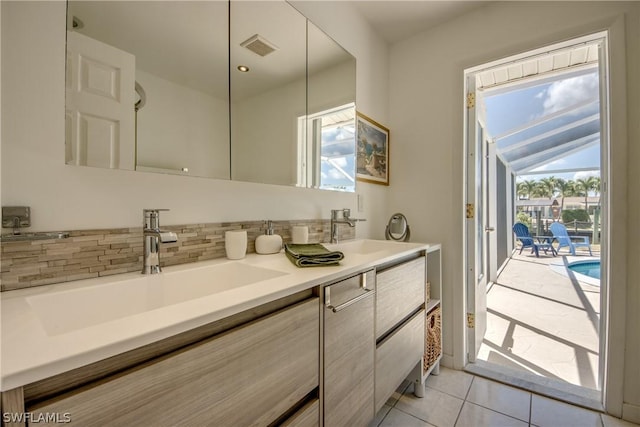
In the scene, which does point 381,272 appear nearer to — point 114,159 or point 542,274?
Result: point 114,159

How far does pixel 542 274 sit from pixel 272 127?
13.1 ft

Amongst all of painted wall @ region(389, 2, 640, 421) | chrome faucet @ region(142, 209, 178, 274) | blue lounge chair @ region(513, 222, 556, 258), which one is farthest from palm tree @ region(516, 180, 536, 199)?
chrome faucet @ region(142, 209, 178, 274)

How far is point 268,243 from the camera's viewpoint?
1.29 meters

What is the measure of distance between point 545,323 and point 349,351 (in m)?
2.59

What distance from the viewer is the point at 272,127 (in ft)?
4.75

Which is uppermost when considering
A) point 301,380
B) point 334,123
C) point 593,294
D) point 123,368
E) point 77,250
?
point 334,123

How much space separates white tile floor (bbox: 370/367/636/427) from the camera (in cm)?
142

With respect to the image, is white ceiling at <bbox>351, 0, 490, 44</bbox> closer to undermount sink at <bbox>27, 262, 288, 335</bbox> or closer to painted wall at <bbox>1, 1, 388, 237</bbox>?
painted wall at <bbox>1, 1, 388, 237</bbox>

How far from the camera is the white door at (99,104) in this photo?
83cm

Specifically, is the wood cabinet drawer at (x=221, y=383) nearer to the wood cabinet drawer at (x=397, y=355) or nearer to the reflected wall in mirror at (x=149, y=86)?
the wood cabinet drawer at (x=397, y=355)

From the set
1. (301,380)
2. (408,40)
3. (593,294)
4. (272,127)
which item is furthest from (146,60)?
(593,294)

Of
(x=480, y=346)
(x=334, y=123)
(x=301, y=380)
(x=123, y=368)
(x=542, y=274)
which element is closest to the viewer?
(x=123, y=368)

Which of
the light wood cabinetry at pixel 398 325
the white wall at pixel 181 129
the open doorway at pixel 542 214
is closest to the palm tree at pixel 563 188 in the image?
the open doorway at pixel 542 214

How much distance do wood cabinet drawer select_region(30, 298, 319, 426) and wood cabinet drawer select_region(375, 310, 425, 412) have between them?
486 mm
